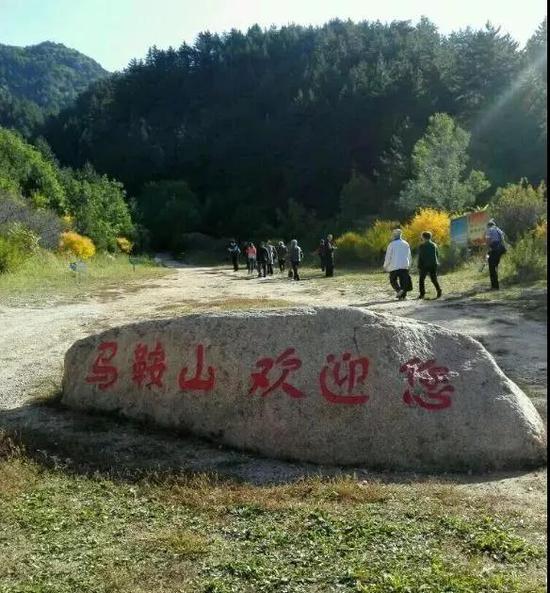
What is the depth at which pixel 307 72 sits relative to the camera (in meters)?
83.9

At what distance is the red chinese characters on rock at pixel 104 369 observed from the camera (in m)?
6.56

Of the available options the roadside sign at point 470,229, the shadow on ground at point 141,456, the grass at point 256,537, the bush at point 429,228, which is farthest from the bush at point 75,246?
the grass at point 256,537

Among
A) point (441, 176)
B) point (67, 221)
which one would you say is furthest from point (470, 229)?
point (67, 221)

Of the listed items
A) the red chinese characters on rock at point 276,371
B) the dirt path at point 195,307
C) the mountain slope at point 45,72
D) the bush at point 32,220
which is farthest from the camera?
the mountain slope at point 45,72

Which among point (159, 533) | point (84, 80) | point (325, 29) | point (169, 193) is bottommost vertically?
point (159, 533)

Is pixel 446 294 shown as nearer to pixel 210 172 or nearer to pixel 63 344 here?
pixel 63 344

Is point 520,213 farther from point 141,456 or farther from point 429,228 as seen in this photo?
point 141,456

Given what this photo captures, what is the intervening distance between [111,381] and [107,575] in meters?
3.27

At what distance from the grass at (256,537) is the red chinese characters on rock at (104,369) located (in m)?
1.71

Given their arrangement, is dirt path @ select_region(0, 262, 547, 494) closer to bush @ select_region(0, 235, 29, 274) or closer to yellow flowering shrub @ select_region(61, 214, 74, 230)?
bush @ select_region(0, 235, 29, 274)

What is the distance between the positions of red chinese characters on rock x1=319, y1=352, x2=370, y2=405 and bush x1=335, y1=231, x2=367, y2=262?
2245 cm

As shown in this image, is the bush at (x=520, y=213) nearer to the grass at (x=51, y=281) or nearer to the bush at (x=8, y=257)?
the grass at (x=51, y=281)

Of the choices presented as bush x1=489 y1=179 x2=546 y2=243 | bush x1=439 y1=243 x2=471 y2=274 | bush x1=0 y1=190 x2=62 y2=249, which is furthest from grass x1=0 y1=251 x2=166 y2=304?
bush x1=489 y1=179 x2=546 y2=243

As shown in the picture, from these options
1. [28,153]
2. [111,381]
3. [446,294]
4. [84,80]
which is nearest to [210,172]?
[28,153]
